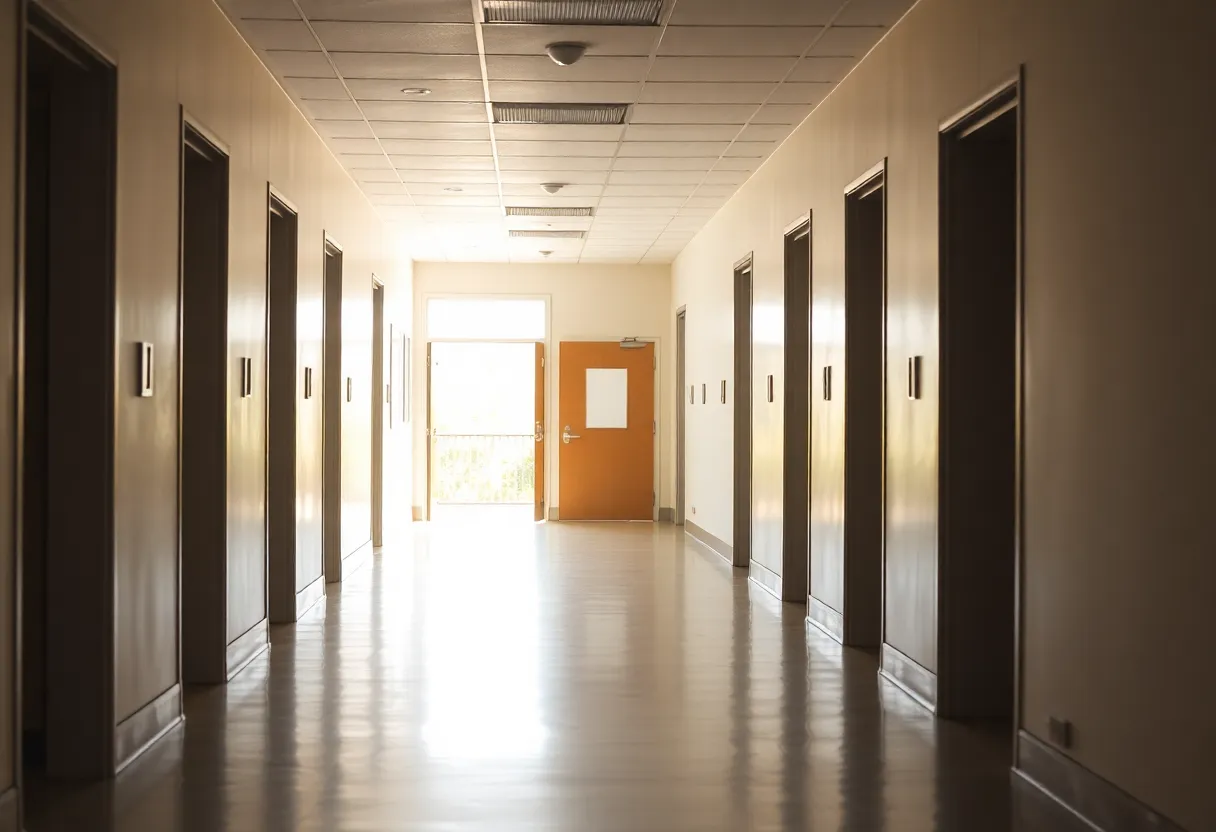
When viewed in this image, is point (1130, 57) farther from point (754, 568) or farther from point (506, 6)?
point (754, 568)

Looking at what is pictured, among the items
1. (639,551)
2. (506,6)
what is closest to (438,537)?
(639,551)

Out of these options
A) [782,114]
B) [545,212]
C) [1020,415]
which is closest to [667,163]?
[782,114]

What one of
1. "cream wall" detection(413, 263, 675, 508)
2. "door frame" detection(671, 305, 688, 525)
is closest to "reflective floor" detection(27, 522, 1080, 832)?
"door frame" detection(671, 305, 688, 525)

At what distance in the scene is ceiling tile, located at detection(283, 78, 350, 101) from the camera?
637cm

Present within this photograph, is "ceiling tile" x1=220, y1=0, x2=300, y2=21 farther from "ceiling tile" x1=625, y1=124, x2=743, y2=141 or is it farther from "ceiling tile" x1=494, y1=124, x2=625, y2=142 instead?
"ceiling tile" x1=625, y1=124, x2=743, y2=141

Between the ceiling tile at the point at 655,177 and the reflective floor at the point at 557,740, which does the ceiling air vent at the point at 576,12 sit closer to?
the reflective floor at the point at 557,740

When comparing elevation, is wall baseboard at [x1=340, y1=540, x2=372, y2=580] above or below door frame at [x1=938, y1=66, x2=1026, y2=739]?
below

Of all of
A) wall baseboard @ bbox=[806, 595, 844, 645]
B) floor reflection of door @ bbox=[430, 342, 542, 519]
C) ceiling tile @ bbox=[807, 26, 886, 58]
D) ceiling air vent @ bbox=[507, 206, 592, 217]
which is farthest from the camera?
floor reflection of door @ bbox=[430, 342, 542, 519]

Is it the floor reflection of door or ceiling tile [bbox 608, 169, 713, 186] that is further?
the floor reflection of door

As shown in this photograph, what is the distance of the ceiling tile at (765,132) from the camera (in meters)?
7.34

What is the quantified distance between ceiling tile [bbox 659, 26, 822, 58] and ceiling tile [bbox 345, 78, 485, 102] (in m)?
1.19

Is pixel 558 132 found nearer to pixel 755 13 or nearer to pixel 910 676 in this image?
pixel 755 13

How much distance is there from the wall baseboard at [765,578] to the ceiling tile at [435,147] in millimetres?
3436

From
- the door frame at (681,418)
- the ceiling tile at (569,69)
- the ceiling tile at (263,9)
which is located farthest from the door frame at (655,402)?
the ceiling tile at (263,9)
